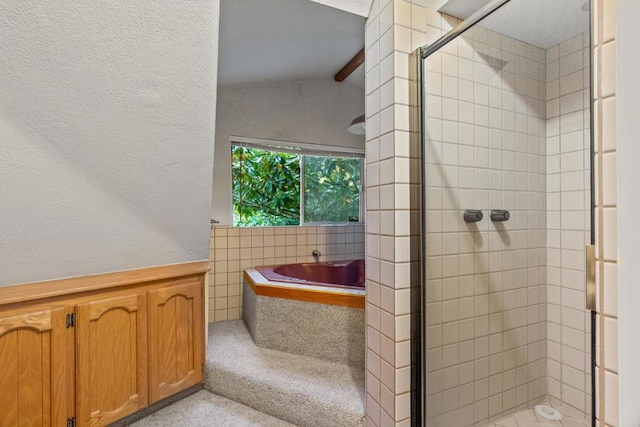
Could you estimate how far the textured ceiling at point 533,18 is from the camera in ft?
4.03

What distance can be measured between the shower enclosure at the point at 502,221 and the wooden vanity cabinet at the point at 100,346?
1413mm

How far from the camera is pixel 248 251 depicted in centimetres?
283

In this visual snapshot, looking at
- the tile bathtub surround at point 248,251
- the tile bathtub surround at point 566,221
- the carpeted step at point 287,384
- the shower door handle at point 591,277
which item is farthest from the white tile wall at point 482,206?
the tile bathtub surround at point 248,251

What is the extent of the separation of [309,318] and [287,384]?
41 cm

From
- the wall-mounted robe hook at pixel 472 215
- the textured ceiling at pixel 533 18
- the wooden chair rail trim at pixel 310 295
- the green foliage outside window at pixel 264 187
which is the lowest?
the wooden chair rail trim at pixel 310 295

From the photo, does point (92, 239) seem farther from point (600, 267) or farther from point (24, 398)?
point (600, 267)

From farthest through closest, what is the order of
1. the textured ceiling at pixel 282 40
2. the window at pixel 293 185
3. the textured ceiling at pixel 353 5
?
the window at pixel 293 185 → the textured ceiling at pixel 282 40 → the textured ceiling at pixel 353 5

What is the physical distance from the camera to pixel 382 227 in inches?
51.1

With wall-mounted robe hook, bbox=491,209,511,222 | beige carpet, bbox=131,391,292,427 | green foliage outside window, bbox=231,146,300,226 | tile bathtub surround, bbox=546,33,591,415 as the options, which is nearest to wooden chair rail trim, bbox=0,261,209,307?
beige carpet, bbox=131,391,292,427

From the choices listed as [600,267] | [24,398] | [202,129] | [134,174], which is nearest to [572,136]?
[600,267]

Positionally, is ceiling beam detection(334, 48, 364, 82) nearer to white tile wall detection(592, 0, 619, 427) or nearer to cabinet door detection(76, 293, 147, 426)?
white tile wall detection(592, 0, 619, 427)

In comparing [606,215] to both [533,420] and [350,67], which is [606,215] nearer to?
[533,420]

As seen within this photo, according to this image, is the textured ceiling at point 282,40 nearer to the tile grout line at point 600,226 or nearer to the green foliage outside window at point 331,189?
the green foliage outside window at point 331,189

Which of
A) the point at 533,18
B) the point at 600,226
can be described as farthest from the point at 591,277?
the point at 533,18
